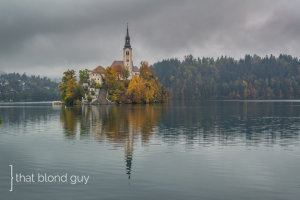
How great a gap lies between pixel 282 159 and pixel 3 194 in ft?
70.6

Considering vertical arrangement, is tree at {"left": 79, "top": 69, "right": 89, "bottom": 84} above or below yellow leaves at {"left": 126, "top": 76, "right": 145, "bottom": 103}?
above

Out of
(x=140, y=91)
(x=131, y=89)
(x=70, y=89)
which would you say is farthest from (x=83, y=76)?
(x=140, y=91)

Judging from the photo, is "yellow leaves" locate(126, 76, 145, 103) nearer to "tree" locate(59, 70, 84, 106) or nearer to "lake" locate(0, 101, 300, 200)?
"tree" locate(59, 70, 84, 106)

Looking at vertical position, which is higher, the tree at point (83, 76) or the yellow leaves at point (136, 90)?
the tree at point (83, 76)

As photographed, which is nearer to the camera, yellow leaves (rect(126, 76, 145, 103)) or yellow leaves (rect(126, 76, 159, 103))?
yellow leaves (rect(126, 76, 145, 103))

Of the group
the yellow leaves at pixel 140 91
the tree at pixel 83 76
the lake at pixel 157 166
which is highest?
the tree at pixel 83 76

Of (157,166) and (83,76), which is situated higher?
(83,76)

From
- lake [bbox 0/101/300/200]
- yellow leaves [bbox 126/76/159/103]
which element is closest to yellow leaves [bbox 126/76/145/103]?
yellow leaves [bbox 126/76/159/103]

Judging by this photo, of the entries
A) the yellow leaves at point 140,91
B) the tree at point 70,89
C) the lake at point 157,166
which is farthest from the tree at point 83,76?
the lake at point 157,166

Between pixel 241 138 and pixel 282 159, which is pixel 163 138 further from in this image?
pixel 282 159

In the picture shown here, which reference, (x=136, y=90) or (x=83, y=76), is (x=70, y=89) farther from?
(x=136, y=90)

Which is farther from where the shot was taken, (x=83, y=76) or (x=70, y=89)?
(x=83, y=76)

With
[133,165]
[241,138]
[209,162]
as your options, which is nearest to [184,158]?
[209,162]

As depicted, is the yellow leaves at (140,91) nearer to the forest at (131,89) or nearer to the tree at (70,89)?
the forest at (131,89)
